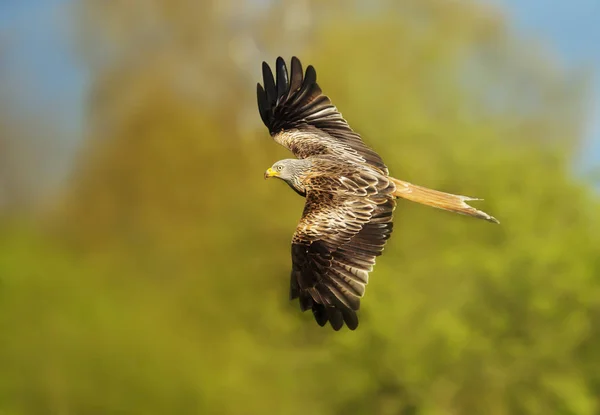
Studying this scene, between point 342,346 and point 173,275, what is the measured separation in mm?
6896

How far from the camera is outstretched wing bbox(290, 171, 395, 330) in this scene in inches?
279

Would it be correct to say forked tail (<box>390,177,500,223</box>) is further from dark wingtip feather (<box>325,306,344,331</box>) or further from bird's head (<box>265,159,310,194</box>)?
dark wingtip feather (<box>325,306,344,331</box>)

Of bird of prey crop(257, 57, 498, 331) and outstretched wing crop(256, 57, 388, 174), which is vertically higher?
outstretched wing crop(256, 57, 388, 174)

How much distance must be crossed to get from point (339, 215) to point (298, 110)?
190 centimetres

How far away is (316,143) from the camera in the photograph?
27.6 ft

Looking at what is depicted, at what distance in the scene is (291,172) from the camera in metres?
7.67

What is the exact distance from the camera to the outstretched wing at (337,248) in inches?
279

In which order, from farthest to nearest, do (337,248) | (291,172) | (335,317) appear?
(291,172) < (337,248) < (335,317)

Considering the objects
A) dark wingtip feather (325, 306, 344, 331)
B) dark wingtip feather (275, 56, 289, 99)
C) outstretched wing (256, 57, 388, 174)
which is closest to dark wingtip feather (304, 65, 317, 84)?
outstretched wing (256, 57, 388, 174)

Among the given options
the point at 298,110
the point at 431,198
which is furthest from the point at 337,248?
the point at 298,110

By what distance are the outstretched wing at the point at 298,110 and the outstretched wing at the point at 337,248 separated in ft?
3.93

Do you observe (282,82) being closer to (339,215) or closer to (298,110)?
(298,110)

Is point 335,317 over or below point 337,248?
below

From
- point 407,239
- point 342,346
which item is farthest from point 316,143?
point 407,239
